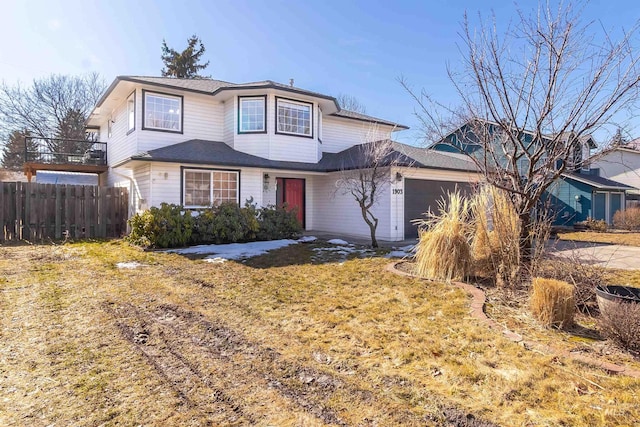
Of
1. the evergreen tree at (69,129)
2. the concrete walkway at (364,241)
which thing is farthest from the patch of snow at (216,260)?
the evergreen tree at (69,129)

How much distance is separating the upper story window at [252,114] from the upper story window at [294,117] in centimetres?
55

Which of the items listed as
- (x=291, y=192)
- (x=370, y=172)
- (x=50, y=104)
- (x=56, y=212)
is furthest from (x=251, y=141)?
(x=50, y=104)

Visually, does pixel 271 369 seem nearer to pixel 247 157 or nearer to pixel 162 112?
pixel 247 157

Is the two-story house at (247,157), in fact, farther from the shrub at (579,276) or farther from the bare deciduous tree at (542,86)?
the shrub at (579,276)

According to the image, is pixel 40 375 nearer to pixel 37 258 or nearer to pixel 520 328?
pixel 520 328

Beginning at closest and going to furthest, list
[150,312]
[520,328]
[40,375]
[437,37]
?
[40,375] → [520,328] → [150,312] → [437,37]

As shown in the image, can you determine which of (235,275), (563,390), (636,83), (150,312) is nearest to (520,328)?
(563,390)

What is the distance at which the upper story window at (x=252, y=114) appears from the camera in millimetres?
13344

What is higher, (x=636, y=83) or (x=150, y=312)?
(x=636, y=83)

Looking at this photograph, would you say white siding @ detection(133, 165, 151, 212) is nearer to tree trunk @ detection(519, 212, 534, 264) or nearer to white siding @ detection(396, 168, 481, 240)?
white siding @ detection(396, 168, 481, 240)

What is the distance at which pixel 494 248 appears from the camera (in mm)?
5582

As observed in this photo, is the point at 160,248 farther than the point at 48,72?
No

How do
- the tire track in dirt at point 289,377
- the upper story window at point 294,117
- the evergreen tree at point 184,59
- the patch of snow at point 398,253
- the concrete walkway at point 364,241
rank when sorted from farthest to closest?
1. the evergreen tree at point 184,59
2. the upper story window at point 294,117
3. the concrete walkway at point 364,241
4. the patch of snow at point 398,253
5. the tire track in dirt at point 289,377

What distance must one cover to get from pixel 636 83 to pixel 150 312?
6316mm
